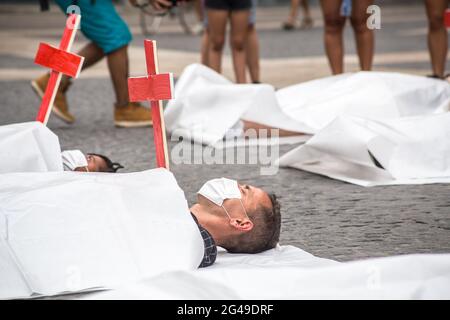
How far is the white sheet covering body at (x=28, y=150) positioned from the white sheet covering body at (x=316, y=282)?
1.07m

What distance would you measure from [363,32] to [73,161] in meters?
3.54

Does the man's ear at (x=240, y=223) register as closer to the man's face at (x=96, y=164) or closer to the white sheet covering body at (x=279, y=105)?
the man's face at (x=96, y=164)

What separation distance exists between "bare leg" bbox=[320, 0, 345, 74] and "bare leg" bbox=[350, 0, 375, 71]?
104mm

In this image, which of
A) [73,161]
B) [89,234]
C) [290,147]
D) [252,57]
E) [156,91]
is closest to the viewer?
[89,234]

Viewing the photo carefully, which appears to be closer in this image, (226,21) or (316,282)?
(316,282)

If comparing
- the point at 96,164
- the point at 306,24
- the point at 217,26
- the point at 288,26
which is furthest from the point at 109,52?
the point at 306,24

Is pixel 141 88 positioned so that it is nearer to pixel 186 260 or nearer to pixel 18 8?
pixel 186 260

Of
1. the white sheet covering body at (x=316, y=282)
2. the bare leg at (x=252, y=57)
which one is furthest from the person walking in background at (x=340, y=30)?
the white sheet covering body at (x=316, y=282)

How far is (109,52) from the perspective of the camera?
661cm

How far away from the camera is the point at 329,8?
7.02m

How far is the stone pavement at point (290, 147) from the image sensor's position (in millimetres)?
4016

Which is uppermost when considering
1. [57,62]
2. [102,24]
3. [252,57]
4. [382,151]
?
[57,62]

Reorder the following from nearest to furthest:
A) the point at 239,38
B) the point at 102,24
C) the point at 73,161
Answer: the point at 73,161 → the point at 102,24 → the point at 239,38

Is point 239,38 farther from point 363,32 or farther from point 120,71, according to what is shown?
point 120,71
